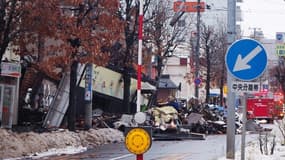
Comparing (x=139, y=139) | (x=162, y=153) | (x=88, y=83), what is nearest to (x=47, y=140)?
(x=162, y=153)

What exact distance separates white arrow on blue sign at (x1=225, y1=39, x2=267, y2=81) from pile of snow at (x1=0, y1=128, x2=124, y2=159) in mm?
10531

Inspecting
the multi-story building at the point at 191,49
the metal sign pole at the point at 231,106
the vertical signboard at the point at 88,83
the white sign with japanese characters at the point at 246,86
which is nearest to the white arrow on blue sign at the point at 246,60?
the white sign with japanese characters at the point at 246,86

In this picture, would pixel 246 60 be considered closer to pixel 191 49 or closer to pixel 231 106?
pixel 231 106

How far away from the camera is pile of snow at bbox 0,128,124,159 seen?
19828 mm

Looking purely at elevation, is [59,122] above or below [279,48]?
below

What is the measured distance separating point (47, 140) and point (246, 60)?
43.1 feet

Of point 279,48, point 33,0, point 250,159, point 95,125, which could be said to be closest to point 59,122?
point 95,125

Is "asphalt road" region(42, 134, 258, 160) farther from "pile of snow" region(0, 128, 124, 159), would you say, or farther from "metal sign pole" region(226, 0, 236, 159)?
"metal sign pole" region(226, 0, 236, 159)

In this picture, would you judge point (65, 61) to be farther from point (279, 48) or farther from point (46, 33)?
point (279, 48)

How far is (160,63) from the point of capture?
46125 millimetres

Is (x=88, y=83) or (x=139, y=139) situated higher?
→ (x=88, y=83)

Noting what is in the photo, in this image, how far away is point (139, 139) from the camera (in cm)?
969

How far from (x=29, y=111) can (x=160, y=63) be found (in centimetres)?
1446

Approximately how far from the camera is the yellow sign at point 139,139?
31.7ft
